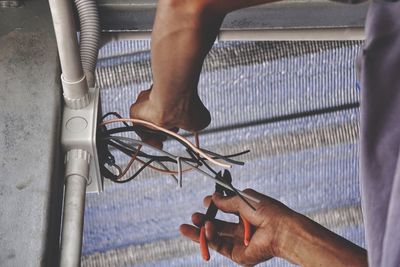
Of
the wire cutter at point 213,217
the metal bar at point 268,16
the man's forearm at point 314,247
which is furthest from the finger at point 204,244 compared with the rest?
the metal bar at point 268,16

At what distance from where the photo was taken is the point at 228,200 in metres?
1.34

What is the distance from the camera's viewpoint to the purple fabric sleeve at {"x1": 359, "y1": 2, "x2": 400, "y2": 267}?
949mm

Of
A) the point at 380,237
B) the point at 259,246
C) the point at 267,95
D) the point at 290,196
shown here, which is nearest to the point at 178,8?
the point at 380,237

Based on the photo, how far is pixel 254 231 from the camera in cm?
134

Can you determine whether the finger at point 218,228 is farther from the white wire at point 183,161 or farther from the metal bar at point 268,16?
the metal bar at point 268,16

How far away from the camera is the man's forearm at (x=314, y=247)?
127 centimetres

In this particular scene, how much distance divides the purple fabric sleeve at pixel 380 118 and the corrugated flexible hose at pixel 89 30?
20.7 inches

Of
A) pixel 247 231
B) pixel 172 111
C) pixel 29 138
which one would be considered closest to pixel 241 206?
pixel 247 231

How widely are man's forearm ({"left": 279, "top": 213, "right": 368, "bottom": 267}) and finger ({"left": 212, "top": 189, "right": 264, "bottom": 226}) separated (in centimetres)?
6

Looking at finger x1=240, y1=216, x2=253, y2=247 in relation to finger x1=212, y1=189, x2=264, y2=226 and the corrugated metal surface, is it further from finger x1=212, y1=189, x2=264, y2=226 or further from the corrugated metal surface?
the corrugated metal surface

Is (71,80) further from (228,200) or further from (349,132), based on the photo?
(349,132)

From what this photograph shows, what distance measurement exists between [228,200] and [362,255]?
0.25 meters

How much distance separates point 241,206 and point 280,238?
9 centimetres

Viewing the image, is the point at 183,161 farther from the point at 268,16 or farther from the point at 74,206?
the point at 268,16
